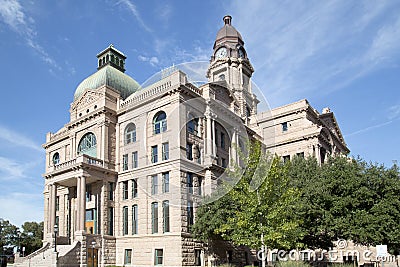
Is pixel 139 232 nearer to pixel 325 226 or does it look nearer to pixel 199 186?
pixel 199 186

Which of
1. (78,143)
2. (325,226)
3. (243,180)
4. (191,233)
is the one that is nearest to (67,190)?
(78,143)

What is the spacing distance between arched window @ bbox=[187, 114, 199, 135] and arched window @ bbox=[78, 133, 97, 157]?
455 inches

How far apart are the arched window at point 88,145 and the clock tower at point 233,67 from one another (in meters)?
19.7

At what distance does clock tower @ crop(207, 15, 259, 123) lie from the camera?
5675 cm

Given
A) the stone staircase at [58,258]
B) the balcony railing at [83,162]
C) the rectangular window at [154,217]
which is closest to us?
the stone staircase at [58,258]

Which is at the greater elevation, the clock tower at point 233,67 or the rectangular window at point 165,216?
the clock tower at point 233,67

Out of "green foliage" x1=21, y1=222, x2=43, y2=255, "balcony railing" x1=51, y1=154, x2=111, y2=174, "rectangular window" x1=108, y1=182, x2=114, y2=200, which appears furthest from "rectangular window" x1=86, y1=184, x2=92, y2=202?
"green foliage" x1=21, y1=222, x2=43, y2=255

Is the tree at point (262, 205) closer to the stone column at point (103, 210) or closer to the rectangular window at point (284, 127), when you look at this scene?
the stone column at point (103, 210)

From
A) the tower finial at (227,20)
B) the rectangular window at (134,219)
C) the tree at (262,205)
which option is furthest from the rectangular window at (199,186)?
the tower finial at (227,20)

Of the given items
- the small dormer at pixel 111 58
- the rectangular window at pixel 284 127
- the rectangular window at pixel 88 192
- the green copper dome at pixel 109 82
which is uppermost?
the small dormer at pixel 111 58

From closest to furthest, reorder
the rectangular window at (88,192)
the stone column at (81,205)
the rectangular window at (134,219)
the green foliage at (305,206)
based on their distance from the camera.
→ the green foliage at (305,206)
the stone column at (81,205)
the rectangular window at (134,219)
the rectangular window at (88,192)

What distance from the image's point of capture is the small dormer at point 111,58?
53.2m

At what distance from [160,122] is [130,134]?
5.01 m

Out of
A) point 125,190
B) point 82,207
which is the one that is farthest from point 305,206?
point 82,207
